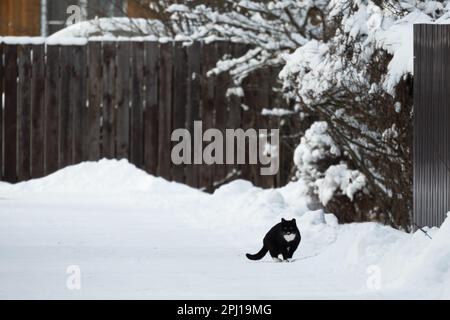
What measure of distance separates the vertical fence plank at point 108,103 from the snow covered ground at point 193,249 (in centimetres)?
83

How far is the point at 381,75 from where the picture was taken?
13.6 metres

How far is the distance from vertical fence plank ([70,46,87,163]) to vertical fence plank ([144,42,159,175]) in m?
0.98

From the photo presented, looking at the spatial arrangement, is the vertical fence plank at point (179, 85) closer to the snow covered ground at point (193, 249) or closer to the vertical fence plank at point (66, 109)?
the snow covered ground at point (193, 249)

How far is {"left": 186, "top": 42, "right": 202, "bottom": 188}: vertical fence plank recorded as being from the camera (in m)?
19.3

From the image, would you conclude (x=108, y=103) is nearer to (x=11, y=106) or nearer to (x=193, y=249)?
(x=11, y=106)

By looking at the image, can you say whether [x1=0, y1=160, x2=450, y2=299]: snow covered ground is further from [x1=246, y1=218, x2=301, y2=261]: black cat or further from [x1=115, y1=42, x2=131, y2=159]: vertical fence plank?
[x1=115, y1=42, x2=131, y2=159]: vertical fence plank

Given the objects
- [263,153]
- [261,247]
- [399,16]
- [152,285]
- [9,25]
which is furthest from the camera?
[9,25]

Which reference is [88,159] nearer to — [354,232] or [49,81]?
[49,81]

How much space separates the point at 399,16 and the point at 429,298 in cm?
563

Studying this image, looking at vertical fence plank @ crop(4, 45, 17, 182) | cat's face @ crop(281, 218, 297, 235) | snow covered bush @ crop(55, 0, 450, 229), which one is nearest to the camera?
cat's face @ crop(281, 218, 297, 235)

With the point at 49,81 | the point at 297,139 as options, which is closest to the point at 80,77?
the point at 49,81

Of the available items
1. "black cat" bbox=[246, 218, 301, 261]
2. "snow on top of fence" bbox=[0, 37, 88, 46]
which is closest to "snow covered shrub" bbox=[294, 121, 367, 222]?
"black cat" bbox=[246, 218, 301, 261]

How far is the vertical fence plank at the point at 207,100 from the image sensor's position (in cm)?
1928

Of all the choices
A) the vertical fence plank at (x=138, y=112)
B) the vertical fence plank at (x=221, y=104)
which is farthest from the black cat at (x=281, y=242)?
the vertical fence plank at (x=138, y=112)
